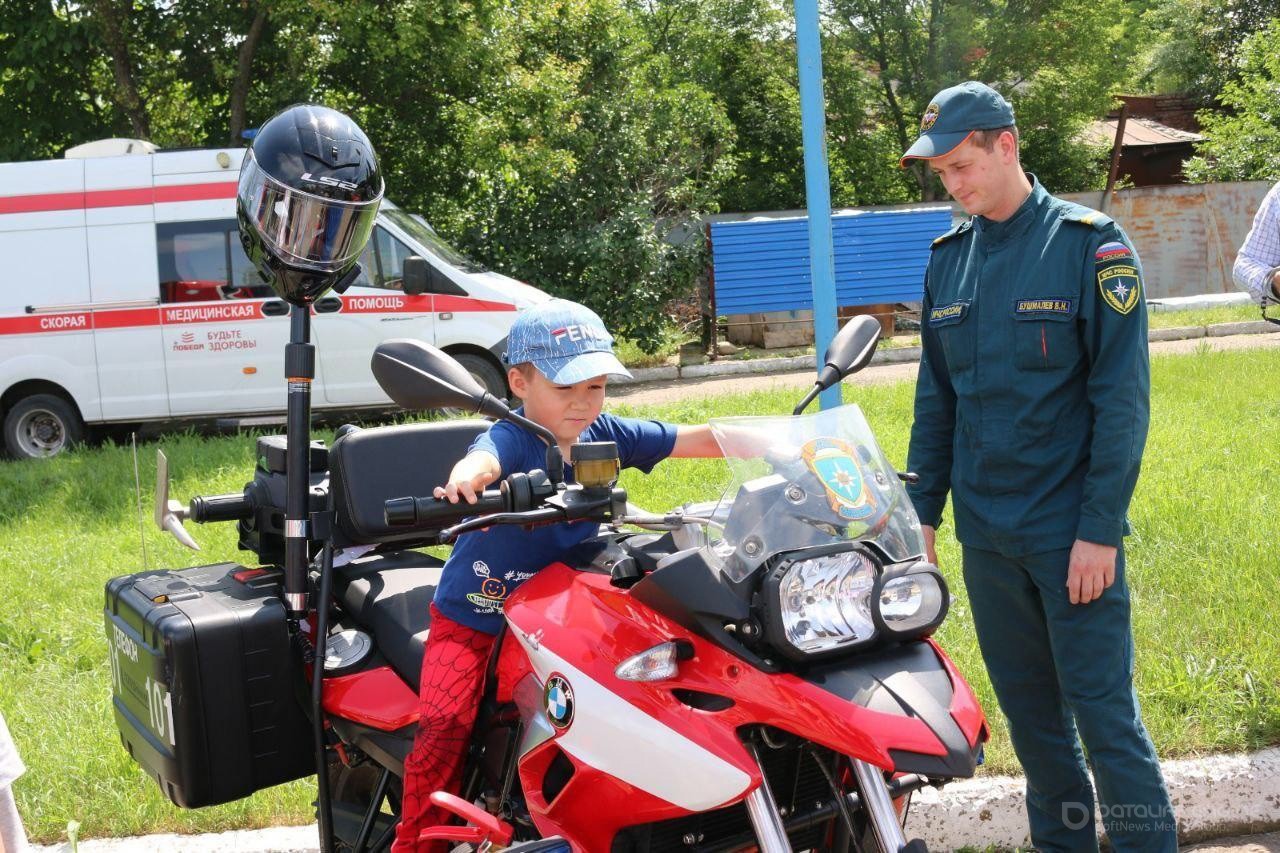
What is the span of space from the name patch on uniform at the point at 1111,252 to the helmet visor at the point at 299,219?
1.84 metres

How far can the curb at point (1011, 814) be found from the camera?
13.0ft

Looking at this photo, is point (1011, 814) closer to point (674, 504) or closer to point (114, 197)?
point (674, 504)

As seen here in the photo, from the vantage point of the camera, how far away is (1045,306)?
3180 mm

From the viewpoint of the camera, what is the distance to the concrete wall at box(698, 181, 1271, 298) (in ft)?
72.7

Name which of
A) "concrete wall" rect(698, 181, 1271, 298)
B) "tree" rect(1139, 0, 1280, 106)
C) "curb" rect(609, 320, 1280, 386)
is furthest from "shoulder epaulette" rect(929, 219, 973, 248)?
"tree" rect(1139, 0, 1280, 106)

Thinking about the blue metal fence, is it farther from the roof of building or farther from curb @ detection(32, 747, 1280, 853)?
curb @ detection(32, 747, 1280, 853)

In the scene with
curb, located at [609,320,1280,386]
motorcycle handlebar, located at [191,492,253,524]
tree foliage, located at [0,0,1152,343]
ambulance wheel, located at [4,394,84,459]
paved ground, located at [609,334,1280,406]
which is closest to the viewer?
motorcycle handlebar, located at [191,492,253,524]

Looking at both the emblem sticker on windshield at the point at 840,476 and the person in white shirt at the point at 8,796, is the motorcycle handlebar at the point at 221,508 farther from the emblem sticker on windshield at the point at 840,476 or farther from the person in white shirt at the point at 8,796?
the emblem sticker on windshield at the point at 840,476

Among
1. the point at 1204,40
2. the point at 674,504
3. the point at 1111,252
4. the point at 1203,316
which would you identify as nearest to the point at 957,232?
the point at 1111,252

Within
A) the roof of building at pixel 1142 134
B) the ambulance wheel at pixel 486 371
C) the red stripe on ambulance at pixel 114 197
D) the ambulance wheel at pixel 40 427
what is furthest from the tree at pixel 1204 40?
the ambulance wheel at pixel 40 427

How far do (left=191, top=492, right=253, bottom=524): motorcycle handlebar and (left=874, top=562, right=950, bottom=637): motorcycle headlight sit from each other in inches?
79.9

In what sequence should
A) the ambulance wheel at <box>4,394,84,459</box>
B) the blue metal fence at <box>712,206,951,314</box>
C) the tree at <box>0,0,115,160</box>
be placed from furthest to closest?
the blue metal fence at <box>712,206,951,314</box>, the tree at <box>0,0,115,160</box>, the ambulance wheel at <box>4,394,84,459</box>

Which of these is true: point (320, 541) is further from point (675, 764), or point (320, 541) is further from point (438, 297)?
point (438, 297)

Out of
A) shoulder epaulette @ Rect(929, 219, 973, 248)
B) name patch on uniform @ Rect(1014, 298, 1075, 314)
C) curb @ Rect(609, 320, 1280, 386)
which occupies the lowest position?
curb @ Rect(609, 320, 1280, 386)
